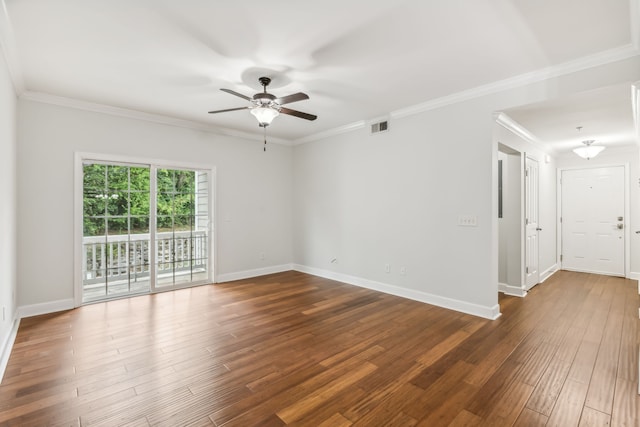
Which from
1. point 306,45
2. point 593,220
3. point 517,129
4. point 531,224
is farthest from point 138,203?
point 593,220

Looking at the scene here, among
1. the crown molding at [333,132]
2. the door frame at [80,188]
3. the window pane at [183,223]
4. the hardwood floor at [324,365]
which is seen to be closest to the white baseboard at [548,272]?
the hardwood floor at [324,365]

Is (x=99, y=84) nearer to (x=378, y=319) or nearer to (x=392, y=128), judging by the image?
(x=392, y=128)

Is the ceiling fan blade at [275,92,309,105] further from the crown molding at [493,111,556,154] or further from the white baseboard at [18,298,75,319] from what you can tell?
→ the white baseboard at [18,298,75,319]

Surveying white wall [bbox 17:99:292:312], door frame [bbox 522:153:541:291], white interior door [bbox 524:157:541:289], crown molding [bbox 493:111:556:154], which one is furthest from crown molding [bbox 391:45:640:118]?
white wall [bbox 17:99:292:312]

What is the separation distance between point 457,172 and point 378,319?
2116mm

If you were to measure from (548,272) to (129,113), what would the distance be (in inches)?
308

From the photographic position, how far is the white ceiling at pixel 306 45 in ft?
7.11

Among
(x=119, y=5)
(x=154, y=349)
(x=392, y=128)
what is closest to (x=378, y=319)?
(x=154, y=349)

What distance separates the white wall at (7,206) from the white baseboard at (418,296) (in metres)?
4.22

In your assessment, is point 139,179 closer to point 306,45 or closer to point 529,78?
point 306,45

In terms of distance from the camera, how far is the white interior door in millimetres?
4762

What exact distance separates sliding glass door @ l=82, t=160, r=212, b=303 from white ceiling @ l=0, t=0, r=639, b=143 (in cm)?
126

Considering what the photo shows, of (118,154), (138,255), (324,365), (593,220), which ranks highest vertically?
(118,154)

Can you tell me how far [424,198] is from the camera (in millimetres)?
4207
